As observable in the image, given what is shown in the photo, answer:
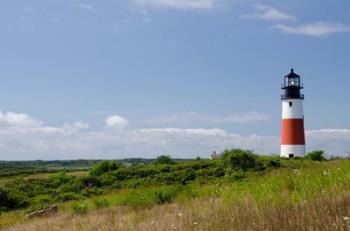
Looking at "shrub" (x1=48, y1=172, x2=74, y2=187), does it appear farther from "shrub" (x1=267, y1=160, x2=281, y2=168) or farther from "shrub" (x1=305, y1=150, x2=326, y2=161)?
"shrub" (x1=305, y1=150, x2=326, y2=161)

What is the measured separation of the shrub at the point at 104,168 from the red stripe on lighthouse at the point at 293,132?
1548cm

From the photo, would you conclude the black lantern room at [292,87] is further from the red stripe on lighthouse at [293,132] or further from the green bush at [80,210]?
the green bush at [80,210]

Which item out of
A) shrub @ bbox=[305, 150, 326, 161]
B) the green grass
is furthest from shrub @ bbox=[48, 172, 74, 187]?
the green grass

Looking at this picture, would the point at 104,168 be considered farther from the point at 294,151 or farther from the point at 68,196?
the point at 294,151

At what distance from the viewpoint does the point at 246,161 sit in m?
34.3

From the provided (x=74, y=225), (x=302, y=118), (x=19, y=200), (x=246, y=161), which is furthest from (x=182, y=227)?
(x=302, y=118)

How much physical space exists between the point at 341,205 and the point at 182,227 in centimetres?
224

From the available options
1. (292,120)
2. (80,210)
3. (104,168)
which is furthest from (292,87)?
(80,210)

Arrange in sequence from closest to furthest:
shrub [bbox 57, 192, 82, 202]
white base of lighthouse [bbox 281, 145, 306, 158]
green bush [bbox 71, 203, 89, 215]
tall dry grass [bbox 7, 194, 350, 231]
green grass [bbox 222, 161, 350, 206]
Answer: tall dry grass [bbox 7, 194, 350, 231] → green grass [bbox 222, 161, 350, 206] → green bush [bbox 71, 203, 89, 215] → shrub [bbox 57, 192, 82, 202] → white base of lighthouse [bbox 281, 145, 306, 158]

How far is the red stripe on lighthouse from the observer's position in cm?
4803

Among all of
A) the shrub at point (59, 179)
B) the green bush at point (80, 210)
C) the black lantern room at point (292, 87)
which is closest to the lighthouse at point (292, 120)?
the black lantern room at point (292, 87)

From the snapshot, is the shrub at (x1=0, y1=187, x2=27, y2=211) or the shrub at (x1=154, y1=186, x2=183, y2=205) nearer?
the shrub at (x1=154, y1=186, x2=183, y2=205)

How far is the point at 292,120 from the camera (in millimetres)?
49312

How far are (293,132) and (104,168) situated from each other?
17.5 metres
